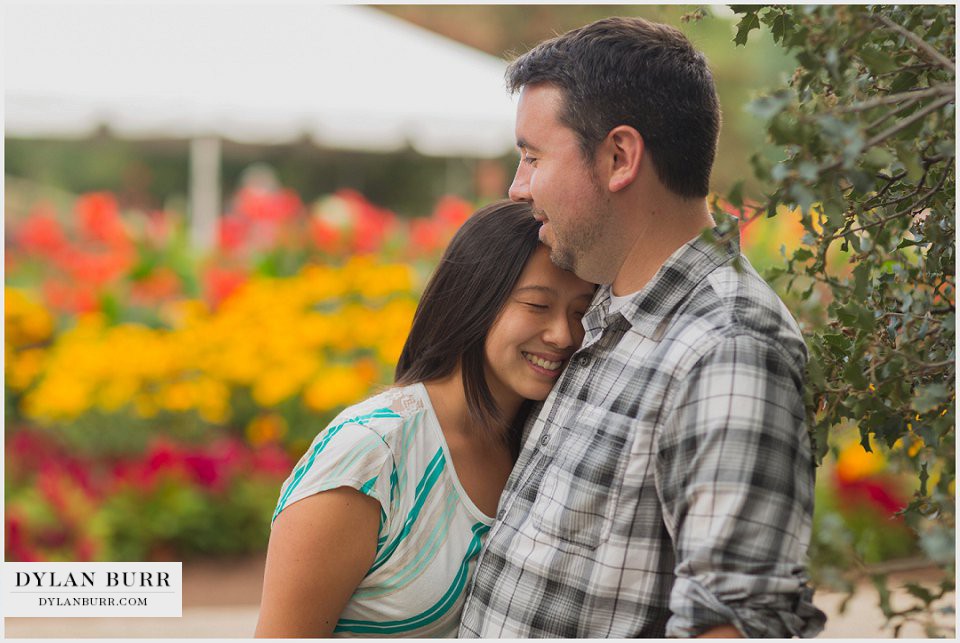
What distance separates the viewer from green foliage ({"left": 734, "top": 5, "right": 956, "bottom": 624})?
1.11 meters

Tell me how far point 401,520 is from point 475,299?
0.48 metres

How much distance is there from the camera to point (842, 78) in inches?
48.4

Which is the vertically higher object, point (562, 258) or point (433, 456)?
point (562, 258)

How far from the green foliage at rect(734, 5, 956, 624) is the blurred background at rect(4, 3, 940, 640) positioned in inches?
3.8

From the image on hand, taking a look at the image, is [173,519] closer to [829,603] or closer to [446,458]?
[446,458]

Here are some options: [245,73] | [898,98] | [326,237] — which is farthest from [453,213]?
[898,98]

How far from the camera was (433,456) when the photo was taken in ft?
6.27

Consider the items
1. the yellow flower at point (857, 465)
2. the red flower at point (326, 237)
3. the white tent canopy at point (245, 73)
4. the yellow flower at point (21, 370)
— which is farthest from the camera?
the white tent canopy at point (245, 73)

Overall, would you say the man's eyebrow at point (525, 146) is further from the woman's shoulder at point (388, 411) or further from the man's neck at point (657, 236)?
the woman's shoulder at point (388, 411)

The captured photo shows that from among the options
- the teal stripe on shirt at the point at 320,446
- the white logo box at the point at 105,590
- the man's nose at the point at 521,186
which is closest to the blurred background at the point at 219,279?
the man's nose at the point at 521,186

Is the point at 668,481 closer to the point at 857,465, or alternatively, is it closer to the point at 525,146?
the point at 525,146

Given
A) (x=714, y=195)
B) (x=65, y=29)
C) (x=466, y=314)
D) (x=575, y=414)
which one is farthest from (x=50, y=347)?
(x=714, y=195)

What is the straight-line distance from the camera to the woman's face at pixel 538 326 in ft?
6.28

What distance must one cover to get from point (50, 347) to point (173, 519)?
169 cm
